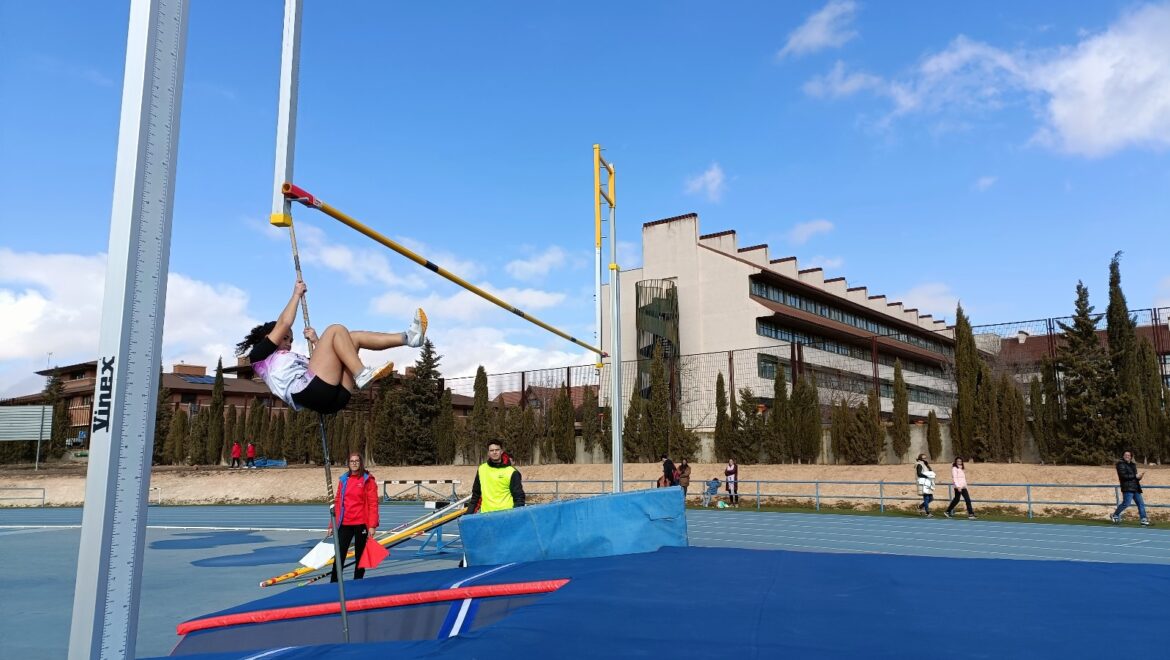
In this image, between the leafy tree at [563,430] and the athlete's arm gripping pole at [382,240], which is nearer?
the athlete's arm gripping pole at [382,240]

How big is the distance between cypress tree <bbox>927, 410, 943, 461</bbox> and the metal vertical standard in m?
14.6

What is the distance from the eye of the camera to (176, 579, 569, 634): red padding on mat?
173 inches

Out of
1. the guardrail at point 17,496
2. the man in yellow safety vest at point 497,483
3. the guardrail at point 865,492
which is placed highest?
the man in yellow safety vest at point 497,483

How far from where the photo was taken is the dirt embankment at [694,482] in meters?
17.3

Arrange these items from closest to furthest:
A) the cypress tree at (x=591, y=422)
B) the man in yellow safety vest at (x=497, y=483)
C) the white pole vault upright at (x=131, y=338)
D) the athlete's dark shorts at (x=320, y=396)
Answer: the white pole vault upright at (x=131, y=338)
the athlete's dark shorts at (x=320, y=396)
the man in yellow safety vest at (x=497, y=483)
the cypress tree at (x=591, y=422)

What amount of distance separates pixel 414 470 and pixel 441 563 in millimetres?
17841

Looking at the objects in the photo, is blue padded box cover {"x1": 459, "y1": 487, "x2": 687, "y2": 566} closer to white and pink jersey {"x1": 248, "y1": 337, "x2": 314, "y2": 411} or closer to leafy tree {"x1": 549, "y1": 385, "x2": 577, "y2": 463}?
white and pink jersey {"x1": 248, "y1": 337, "x2": 314, "y2": 411}

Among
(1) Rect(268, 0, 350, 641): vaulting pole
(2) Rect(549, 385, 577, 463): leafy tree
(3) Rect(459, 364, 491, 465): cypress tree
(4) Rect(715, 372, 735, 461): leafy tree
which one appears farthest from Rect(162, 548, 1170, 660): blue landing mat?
(3) Rect(459, 364, 491, 465): cypress tree

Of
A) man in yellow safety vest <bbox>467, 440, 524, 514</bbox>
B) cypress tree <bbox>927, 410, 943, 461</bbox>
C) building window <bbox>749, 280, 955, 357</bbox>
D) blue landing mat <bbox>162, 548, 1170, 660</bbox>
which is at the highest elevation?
building window <bbox>749, 280, 955, 357</bbox>

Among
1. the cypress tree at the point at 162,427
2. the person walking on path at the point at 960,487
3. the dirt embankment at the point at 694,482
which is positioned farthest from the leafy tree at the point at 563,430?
the cypress tree at the point at 162,427

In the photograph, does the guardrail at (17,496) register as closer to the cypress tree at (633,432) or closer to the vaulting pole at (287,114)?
the cypress tree at (633,432)

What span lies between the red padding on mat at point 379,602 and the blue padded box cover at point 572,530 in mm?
1427

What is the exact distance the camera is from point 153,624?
21.5 feet

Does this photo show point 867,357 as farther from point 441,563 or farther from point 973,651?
point 973,651
